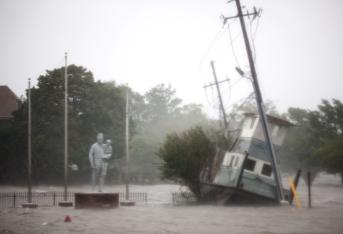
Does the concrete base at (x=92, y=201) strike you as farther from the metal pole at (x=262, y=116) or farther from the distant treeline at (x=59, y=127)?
the distant treeline at (x=59, y=127)

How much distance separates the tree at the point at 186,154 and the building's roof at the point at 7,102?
4009cm

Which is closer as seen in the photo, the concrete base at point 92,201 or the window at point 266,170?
the concrete base at point 92,201

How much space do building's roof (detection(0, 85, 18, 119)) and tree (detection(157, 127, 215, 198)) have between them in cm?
4009

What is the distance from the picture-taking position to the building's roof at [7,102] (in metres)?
64.2

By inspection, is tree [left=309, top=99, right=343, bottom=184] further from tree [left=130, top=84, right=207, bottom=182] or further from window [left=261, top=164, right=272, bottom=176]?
tree [left=130, top=84, right=207, bottom=182]

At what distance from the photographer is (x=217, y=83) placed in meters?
41.3

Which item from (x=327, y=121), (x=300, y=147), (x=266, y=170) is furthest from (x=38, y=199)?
(x=327, y=121)

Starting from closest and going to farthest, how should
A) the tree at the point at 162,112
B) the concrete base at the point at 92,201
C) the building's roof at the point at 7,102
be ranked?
1. the concrete base at the point at 92,201
2. the building's roof at the point at 7,102
3. the tree at the point at 162,112

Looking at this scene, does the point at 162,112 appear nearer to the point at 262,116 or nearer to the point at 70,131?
the point at 70,131

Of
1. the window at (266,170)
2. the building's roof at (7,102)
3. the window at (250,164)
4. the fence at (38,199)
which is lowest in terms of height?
the fence at (38,199)

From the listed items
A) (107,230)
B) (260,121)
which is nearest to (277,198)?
(260,121)

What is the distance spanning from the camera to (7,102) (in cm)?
6688

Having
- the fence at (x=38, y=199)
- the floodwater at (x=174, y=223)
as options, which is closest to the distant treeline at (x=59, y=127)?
the fence at (x=38, y=199)

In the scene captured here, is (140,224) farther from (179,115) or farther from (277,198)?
(179,115)
